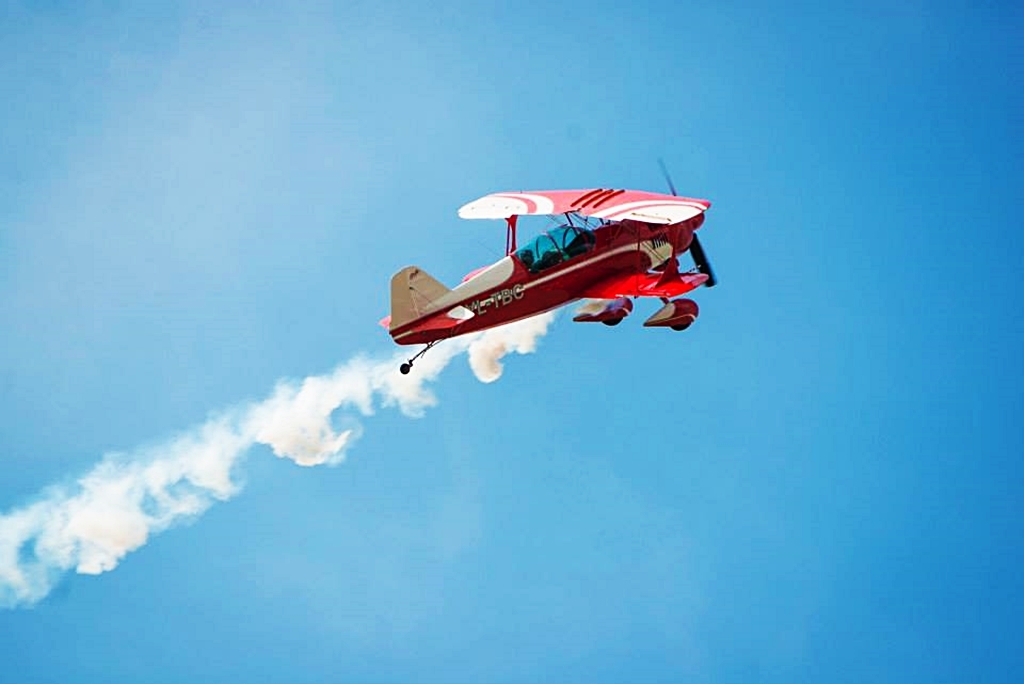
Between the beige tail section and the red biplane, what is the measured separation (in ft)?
0.06

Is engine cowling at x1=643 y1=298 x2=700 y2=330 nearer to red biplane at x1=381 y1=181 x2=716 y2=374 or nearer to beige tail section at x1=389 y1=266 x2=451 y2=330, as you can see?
red biplane at x1=381 y1=181 x2=716 y2=374

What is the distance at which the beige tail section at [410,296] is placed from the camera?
29.1 meters

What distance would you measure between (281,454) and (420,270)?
4.84 metres

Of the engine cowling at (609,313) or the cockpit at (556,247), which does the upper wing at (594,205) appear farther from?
the engine cowling at (609,313)

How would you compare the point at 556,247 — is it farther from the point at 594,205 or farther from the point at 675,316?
the point at 675,316

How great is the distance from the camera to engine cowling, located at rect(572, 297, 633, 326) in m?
31.2

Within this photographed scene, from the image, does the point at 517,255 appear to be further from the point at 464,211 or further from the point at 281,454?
the point at 281,454

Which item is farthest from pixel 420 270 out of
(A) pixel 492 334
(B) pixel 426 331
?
(A) pixel 492 334

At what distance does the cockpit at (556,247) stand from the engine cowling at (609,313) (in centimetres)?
128

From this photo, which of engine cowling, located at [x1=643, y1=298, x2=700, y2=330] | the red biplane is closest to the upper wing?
the red biplane

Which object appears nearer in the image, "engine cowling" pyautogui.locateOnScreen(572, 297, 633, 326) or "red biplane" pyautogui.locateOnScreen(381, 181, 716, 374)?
"red biplane" pyautogui.locateOnScreen(381, 181, 716, 374)

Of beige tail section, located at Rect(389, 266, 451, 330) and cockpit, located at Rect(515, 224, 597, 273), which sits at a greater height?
cockpit, located at Rect(515, 224, 597, 273)

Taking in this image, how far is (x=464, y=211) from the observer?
31.3m

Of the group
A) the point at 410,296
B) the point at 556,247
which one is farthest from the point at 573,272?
the point at 410,296
